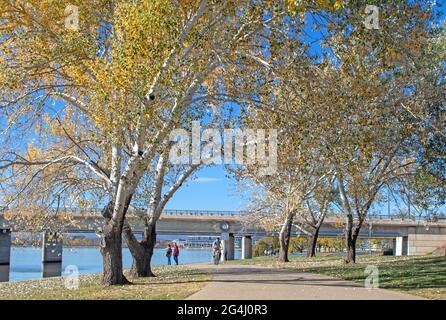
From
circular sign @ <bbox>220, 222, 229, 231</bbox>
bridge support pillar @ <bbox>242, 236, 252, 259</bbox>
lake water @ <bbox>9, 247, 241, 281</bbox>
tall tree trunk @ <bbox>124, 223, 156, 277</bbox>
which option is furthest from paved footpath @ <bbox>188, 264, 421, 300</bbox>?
bridge support pillar @ <bbox>242, 236, 252, 259</bbox>

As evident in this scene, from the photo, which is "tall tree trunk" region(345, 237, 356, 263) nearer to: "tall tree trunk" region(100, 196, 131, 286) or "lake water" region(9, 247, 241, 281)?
"lake water" region(9, 247, 241, 281)

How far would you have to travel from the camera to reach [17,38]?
1684 cm

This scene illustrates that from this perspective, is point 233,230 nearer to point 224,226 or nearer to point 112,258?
point 224,226

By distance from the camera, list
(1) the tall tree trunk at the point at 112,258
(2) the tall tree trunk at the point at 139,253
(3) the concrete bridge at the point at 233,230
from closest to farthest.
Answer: (1) the tall tree trunk at the point at 112,258 < (2) the tall tree trunk at the point at 139,253 < (3) the concrete bridge at the point at 233,230

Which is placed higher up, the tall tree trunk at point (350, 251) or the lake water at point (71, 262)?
the tall tree trunk at point (350, 251)

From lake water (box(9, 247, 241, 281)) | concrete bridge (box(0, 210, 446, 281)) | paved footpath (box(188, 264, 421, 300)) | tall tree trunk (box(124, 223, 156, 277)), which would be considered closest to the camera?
paved footpath (box(188, 264, 421, 300))

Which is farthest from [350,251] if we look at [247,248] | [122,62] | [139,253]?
[247,248]

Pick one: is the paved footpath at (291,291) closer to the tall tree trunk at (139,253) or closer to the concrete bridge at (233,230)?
the tall tree trunk at (139,253)

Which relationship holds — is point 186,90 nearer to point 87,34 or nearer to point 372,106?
point 87,34

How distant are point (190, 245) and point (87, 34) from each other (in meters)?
141

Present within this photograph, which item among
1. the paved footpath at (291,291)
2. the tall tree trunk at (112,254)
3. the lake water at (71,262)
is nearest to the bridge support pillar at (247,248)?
the lake water at (71,262)

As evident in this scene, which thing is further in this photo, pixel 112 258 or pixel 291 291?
pixel 112 258
